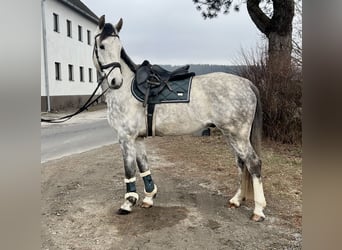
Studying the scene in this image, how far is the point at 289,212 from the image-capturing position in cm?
126

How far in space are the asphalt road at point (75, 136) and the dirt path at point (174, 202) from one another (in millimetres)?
39

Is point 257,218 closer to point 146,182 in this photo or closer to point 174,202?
point 174,202

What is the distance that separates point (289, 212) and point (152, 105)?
757 millimetres

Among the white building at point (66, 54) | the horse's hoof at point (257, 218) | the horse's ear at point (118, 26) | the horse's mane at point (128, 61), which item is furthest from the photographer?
the horse's hoof at point (257, 218)

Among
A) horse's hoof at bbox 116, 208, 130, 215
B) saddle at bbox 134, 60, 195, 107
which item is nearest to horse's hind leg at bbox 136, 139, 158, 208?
horse's hoof at bbox 116, 208, 130, 215

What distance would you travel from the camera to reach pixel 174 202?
4.74 ft

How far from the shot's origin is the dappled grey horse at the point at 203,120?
4.67 ft

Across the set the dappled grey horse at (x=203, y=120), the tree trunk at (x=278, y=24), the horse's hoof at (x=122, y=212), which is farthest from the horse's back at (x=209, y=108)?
the horse's hoof at (x=122, y=212)

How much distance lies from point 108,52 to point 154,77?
26 cm

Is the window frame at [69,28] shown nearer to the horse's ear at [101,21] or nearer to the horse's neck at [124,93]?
the horse's ear at [101,21]

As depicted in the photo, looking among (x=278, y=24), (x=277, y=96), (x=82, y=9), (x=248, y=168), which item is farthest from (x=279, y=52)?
(x=82, y=9)

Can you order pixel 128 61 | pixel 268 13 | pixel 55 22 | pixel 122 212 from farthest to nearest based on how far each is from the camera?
pixel 122 212 < pixel 128 61 < pixel 268 13 < pixel 55 22
